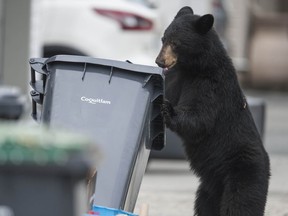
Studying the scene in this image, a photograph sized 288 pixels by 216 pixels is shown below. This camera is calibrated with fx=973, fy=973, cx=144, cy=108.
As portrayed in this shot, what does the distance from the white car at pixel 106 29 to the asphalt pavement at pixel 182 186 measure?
137 cm

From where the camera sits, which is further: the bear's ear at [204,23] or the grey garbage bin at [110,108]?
the bear's ear at [204,23]

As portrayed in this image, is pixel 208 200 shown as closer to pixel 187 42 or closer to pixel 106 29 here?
pixel 187 42

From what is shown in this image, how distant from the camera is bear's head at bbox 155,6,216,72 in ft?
18.0

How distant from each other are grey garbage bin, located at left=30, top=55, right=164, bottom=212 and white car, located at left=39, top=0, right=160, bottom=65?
571 centimetres

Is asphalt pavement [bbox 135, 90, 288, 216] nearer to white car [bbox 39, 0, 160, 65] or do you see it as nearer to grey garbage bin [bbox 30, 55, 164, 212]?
white car [bbox 39, 0, 160, 65]

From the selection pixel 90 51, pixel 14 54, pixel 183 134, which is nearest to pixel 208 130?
pixel 183 134

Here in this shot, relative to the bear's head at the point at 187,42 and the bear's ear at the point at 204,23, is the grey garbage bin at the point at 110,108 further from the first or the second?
the bear's ear at the point at 204,23

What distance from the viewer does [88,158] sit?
2881 mm

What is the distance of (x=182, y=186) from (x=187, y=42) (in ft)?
13.0

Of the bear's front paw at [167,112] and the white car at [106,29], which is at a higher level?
the bear's front paw at [167,112]

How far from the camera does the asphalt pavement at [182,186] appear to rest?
758cm

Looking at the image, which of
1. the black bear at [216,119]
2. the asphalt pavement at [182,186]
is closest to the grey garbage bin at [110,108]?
the black bear at [216,119]

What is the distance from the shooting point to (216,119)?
17.9 feet

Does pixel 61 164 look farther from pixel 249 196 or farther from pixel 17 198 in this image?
pixel 249 196
